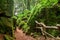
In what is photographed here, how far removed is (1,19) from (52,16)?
495 centimetres

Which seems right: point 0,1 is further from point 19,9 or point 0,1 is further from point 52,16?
point 19,9

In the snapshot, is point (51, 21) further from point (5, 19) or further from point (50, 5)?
point (5, 19)

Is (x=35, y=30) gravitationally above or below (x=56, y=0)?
below

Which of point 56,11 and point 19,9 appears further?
point 19,9

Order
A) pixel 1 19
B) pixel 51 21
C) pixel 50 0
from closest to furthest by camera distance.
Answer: pixel 1 19, pixel 51 21, pixel 50 0

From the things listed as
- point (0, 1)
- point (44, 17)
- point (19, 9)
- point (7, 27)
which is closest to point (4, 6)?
point (0, 1)

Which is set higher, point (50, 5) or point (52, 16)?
point (50, 5)

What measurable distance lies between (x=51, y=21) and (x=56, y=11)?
0.96 metres

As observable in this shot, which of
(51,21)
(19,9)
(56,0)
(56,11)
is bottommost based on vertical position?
(19,9)

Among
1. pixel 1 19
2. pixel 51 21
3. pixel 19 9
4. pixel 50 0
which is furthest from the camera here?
pixel 19 9

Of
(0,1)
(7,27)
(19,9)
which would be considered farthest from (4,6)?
(19,9)

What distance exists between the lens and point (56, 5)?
12.3 metres

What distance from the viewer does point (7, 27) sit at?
30.6ft

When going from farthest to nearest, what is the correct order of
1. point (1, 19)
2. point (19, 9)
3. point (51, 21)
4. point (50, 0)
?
point (19, 9) → point (50, 0) → point (51, 21) → point (1, 19)
